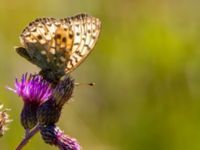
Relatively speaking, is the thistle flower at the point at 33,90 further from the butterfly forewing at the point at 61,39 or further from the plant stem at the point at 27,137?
the plant stem at the point at 27,137

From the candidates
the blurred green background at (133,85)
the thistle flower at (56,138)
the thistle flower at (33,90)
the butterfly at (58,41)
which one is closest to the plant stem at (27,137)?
the thistle flower at (56,138)

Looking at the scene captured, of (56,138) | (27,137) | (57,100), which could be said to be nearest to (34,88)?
(57,100)

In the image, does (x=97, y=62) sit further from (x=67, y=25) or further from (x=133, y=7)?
(x=67, y=25)

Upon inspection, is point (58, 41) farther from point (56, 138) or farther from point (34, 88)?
point (56, 138)

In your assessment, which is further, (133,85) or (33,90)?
(133,85)

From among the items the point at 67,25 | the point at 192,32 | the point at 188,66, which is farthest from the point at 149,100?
the point at 67,25

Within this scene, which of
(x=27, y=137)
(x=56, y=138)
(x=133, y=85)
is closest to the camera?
(x=27, y=137)
